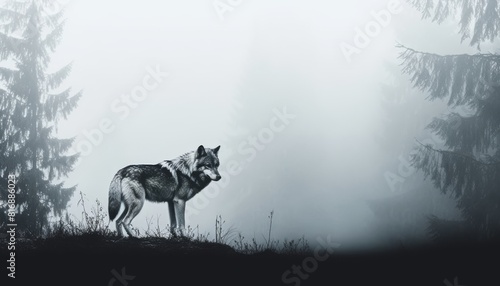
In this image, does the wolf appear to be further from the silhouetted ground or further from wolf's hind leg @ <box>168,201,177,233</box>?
the silhouetted ground

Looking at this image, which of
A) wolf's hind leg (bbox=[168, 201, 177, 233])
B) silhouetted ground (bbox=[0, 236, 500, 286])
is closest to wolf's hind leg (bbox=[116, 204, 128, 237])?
silhouetted ground (bbox=[0, 236, 500, 286])

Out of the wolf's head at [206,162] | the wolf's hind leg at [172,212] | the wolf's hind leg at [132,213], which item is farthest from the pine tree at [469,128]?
the wolf's hind leg at [132,213]

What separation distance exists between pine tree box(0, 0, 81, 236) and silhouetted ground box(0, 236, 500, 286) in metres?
14.4

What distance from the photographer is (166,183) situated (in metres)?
8.20

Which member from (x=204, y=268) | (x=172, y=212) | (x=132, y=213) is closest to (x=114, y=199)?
(x=132, y=213)

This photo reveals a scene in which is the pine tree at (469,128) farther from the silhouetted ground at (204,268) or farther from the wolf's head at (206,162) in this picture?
the wolf's head at (206,162)

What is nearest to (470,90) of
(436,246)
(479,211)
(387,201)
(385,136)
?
(479,211)

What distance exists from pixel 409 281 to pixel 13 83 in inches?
783

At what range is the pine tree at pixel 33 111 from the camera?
20.0 metres

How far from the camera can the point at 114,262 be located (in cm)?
615

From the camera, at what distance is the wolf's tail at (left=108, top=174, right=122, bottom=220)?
25.5 ft

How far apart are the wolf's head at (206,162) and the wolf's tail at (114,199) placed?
1.36m

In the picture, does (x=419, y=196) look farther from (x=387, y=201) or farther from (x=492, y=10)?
(x=492, y=10)

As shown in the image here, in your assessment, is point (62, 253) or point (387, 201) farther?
point (387, 201)
